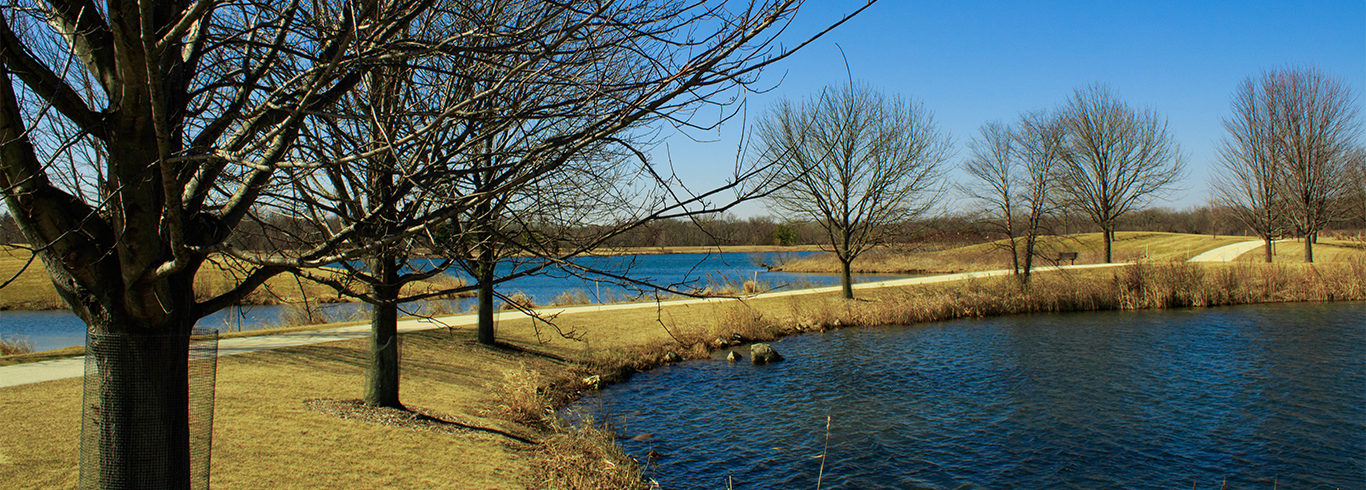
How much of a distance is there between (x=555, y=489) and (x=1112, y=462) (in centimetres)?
688

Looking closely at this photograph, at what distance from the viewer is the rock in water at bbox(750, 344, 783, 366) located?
15820 millimetres

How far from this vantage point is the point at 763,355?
52.0 ft

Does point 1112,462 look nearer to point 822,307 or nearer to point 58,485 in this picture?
point 58,485

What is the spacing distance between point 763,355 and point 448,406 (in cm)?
738

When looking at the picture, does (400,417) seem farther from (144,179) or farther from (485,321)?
(144,179)

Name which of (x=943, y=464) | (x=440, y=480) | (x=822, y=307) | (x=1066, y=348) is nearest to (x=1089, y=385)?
(x=1066, y=348)

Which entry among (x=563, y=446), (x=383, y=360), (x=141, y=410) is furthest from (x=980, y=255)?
(x=141, y=410)

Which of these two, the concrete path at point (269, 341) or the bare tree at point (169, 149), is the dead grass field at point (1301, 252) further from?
the bare tree at point (169, 149)

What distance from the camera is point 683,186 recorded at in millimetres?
3039

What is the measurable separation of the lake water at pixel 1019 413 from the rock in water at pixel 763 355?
244 mm

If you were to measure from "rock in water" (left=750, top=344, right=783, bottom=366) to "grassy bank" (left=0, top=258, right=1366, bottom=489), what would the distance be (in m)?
1.49

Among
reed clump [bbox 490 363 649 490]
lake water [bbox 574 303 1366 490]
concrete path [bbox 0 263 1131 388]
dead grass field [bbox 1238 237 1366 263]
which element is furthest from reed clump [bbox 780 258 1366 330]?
reed clump [bbox 490 363 649 490]

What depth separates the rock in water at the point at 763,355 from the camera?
1582cm

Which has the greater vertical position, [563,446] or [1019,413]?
[563,446]
